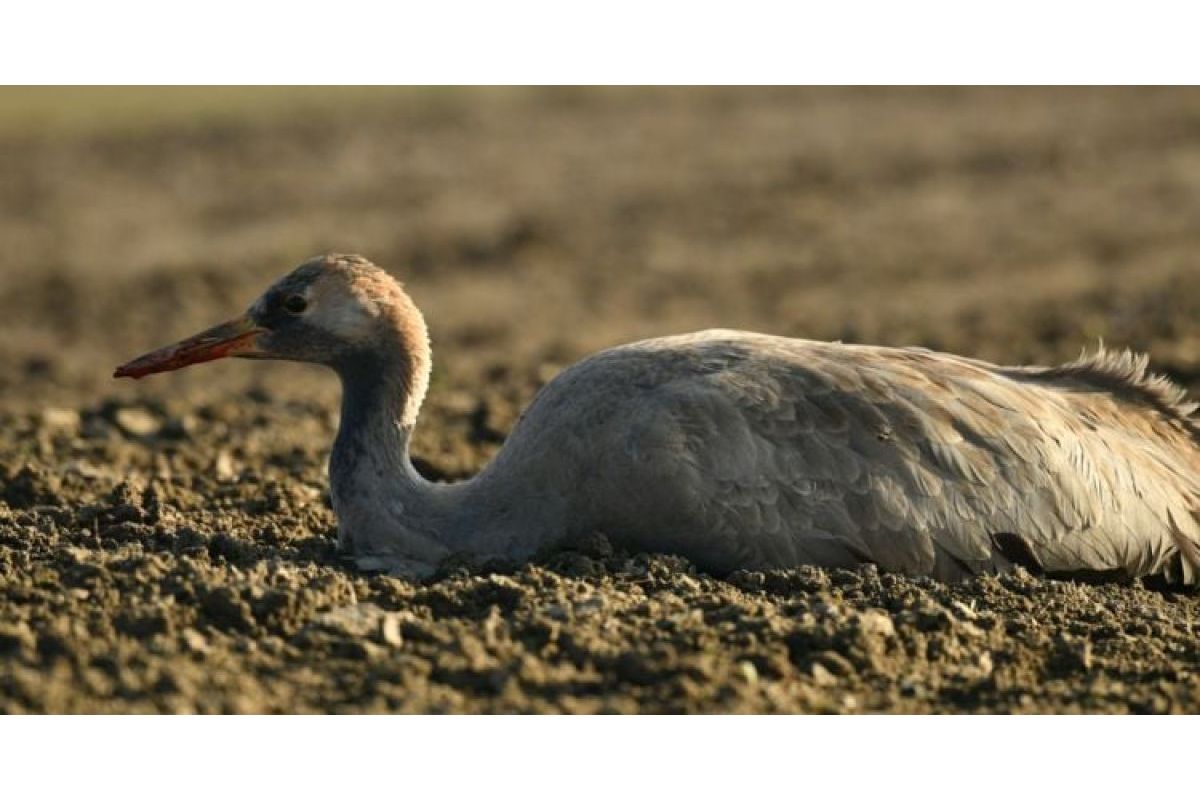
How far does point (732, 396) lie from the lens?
23.9ft

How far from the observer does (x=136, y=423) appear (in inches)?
409

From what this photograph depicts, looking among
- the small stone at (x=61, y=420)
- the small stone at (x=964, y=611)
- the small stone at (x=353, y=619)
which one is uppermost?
the small stone at (x=61, y=420)

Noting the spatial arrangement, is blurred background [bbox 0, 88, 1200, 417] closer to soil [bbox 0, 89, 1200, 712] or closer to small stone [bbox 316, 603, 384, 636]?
soil [bbox 0, 89, 1200, 712]

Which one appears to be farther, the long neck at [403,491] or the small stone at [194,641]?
the long neck at [403,491]

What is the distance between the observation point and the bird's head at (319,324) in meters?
7.70

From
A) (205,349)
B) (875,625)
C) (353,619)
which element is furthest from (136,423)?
(875,625)

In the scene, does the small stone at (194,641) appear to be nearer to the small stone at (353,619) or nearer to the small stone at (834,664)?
the small stone at (353,619)

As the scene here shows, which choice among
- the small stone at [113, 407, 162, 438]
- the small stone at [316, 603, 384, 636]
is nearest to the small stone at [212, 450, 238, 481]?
the small stone at [113, 407, 162, 438]

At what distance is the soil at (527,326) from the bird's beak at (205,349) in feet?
2.22

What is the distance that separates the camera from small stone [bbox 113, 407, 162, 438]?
10.3m

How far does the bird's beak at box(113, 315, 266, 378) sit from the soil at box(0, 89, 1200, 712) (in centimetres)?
68

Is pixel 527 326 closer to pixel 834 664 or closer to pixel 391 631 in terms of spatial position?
pixel 391 631

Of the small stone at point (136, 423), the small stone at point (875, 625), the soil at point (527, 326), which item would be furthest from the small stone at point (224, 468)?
the small stone at point (875, 625)
